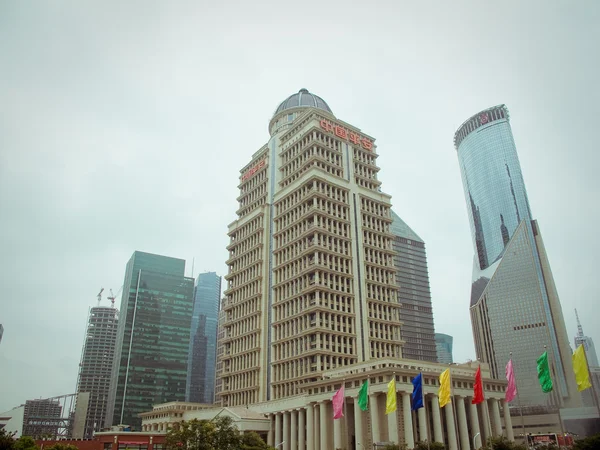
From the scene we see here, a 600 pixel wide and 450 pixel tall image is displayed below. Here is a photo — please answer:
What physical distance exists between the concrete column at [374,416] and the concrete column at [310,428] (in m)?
16.2

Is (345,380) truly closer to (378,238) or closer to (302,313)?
(302,313)

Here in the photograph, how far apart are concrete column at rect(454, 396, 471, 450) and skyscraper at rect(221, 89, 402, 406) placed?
25101 mm

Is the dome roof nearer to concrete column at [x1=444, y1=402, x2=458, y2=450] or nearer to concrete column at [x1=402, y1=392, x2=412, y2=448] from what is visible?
concrete column at [x1=402, y1=392, x2=412, y2=448]

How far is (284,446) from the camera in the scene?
106 m

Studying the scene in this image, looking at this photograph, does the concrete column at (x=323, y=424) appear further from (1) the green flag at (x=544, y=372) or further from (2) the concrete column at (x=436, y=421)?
(1) the green flag at (x=544, y=372)

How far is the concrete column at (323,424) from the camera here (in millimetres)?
95125

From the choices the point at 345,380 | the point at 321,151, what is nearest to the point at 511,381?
the point at 345,380

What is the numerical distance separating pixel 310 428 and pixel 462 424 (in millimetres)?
28803

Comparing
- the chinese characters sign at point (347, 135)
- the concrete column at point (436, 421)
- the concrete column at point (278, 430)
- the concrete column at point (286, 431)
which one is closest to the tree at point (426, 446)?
the concrete column at point (436, 421)

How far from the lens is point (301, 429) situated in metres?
103

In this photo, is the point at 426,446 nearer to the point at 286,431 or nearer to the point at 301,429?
the point at 301,429

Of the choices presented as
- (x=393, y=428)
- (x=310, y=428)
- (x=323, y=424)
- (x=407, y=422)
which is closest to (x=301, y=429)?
(x=310, y=428)

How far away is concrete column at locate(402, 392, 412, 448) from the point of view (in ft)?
274

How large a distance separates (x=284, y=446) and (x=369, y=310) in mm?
36994
